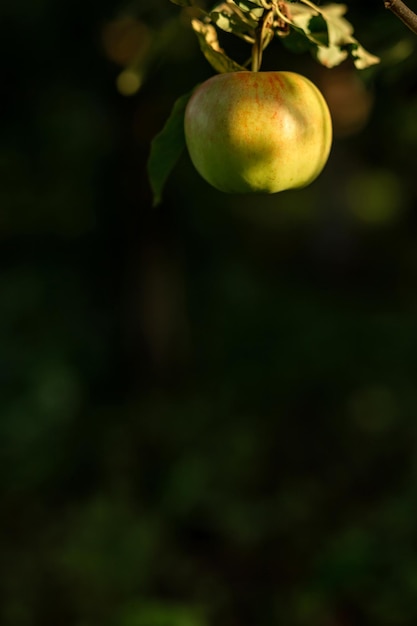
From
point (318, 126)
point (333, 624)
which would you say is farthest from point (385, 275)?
point (318, 126)

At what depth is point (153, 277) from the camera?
526cm

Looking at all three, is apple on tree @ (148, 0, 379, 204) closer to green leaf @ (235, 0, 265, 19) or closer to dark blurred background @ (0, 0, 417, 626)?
green leaf @ (235, 0, 265, 19)

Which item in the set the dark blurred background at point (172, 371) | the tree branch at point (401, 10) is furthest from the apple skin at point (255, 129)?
the dark blurred background at point (172, 371)

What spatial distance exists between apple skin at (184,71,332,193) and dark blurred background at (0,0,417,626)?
18.5 inches

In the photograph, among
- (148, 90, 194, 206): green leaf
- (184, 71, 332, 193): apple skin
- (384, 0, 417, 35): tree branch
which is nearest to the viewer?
(384, 0, 417, 35): tree branch

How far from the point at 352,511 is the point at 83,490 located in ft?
3.67

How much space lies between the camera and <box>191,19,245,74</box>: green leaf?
118 cm

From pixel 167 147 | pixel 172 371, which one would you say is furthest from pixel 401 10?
pixel 172 371

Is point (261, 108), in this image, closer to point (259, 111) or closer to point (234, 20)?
point (259, 111)

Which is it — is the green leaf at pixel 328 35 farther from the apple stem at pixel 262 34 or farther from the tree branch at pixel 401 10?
the tree branch at pixel 401 10

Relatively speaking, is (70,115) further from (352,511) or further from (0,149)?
(352,511)

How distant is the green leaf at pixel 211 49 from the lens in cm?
118

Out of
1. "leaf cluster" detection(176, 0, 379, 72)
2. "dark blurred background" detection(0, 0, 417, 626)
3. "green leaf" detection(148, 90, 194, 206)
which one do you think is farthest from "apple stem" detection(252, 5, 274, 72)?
"dark blurred background" detection(0, 0, 417, 626)

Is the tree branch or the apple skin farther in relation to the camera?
the apple skin
